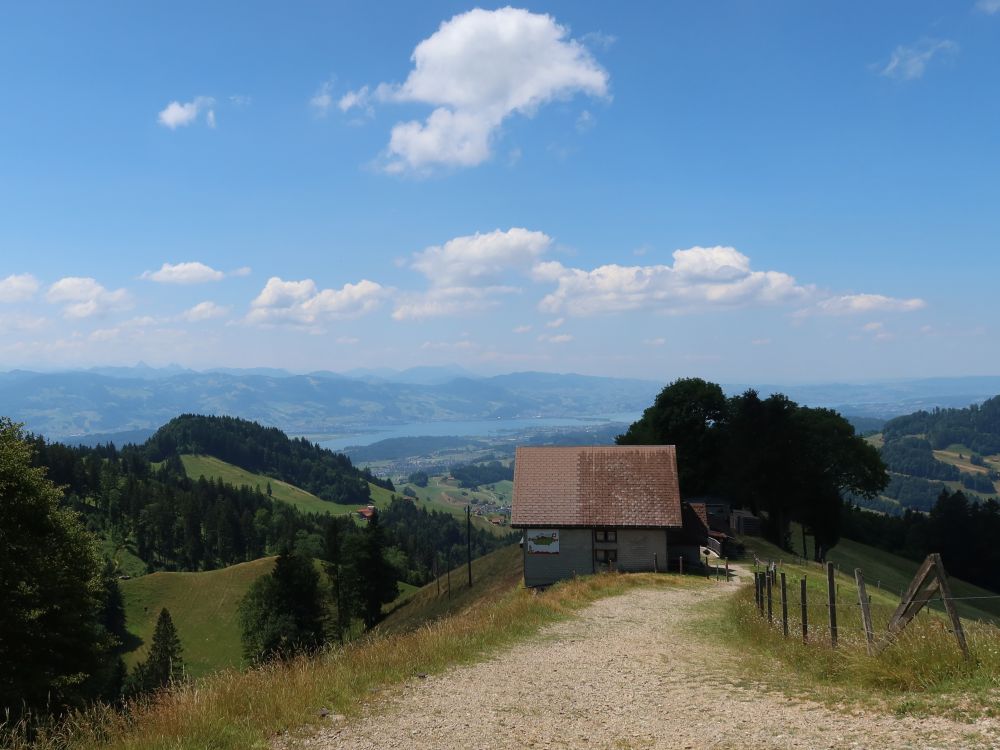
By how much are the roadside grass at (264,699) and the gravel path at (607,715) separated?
0.52 m

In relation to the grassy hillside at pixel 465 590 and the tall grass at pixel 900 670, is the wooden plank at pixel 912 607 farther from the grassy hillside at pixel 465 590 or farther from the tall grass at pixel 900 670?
the grassy hillside at pixel 465 590

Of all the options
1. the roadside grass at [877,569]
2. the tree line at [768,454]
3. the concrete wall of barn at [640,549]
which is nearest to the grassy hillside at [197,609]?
the tree line at [768,454]

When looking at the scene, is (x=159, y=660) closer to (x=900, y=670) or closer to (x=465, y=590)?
(x=465, y=590)

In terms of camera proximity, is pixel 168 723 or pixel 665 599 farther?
pixel 665 599

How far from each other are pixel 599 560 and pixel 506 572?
14.2 meters

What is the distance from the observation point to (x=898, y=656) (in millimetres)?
9508

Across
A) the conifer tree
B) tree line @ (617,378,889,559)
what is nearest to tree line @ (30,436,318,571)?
the conifer tree

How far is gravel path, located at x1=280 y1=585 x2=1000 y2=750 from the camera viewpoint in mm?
7789

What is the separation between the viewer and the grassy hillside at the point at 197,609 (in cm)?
8588

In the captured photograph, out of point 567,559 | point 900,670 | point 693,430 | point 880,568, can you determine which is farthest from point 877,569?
point 900,670

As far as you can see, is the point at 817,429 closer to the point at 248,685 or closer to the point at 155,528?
the point at 248,685

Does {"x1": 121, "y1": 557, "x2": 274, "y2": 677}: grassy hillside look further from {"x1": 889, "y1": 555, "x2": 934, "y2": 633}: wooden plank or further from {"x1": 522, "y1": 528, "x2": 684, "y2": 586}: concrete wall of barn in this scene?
{"x1": 889, "y1": 555, "x2": 934, "y2": 633}: wooden plank

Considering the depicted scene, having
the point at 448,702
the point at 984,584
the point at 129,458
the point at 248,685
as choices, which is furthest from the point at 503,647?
the point at 129,458

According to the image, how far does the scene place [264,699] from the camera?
955 centimetres
